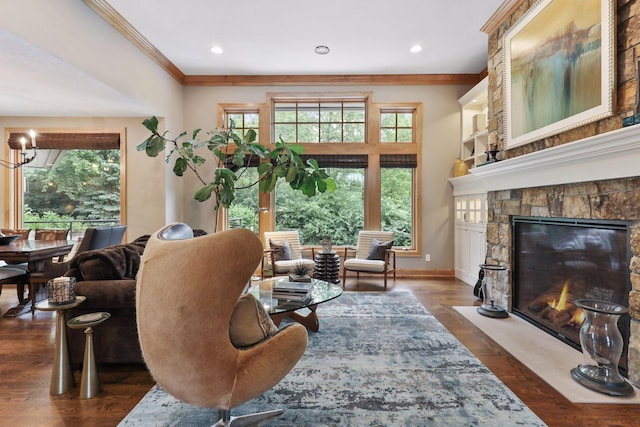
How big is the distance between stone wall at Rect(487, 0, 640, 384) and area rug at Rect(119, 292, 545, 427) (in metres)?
1.01

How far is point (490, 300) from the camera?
11.2ft

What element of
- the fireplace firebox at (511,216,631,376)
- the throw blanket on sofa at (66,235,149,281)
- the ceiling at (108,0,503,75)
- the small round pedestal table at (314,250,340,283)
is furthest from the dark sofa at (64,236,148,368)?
the fireplace firebox at (511,216,631,376)

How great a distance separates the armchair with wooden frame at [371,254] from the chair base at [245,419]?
2836mm

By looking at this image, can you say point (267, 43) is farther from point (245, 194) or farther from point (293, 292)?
point (293, 292)

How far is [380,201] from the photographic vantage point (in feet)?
17.1

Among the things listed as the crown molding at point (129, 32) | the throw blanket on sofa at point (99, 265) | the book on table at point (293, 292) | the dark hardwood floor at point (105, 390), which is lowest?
the dark hardwood floor at point (105, 390)

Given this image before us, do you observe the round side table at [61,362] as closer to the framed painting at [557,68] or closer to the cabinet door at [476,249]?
the framed painting at [557,68]

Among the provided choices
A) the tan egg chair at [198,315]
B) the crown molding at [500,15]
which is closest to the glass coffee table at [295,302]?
the tan egg chair at [198,315]

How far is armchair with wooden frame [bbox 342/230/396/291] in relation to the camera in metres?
4.41

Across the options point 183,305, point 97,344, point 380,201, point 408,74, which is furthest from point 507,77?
point 97,344

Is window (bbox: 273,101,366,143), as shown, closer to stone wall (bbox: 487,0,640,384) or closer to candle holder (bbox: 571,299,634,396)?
stone wall (bbox: 487,0,640,384)

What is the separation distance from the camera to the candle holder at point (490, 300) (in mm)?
3238

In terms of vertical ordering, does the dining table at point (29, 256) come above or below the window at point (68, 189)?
below

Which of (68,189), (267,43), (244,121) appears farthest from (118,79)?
(68,189)
